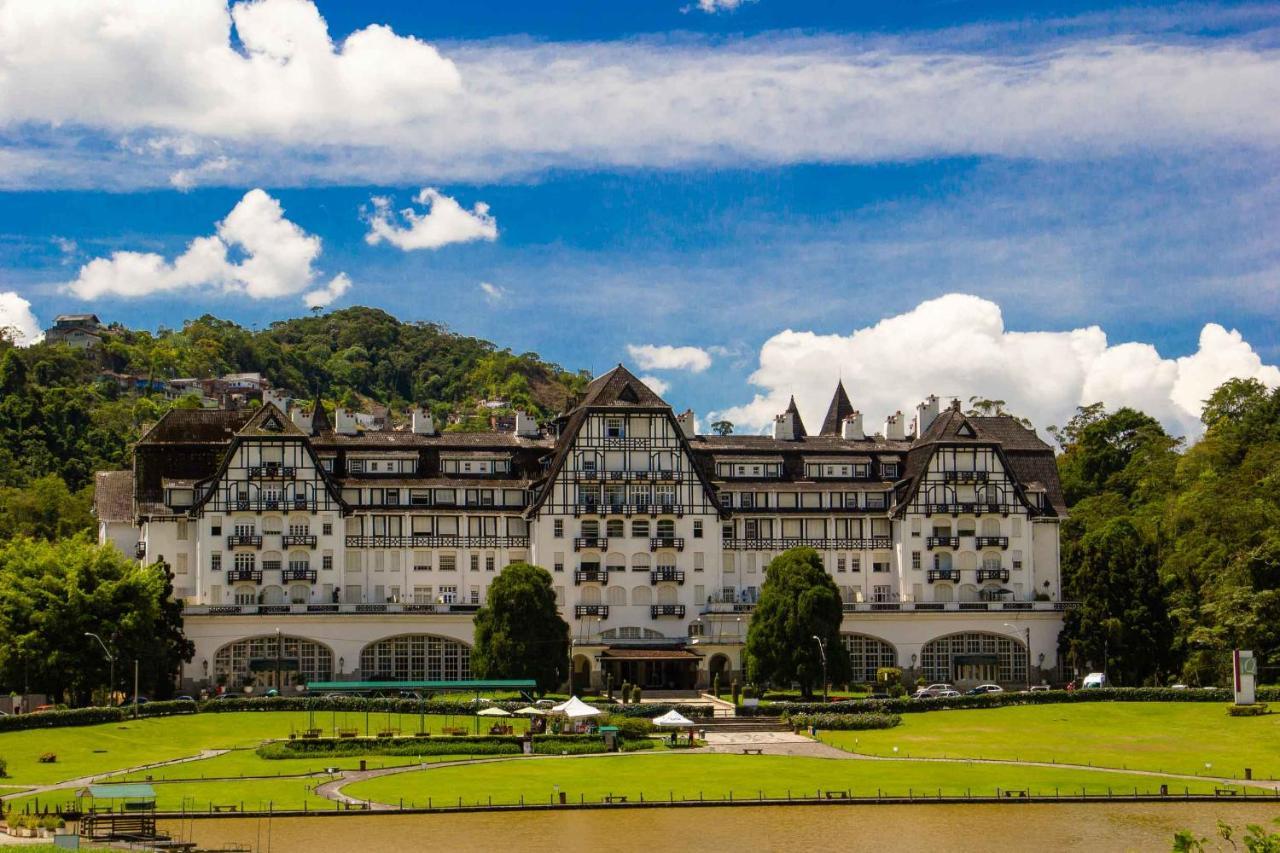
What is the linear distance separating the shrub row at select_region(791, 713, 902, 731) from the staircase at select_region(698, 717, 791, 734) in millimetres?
870

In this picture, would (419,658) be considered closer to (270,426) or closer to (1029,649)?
(270,426)

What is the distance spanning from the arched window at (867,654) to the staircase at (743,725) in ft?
68.4

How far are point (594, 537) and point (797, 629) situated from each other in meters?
18.4

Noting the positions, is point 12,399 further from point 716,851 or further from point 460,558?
point 716,851

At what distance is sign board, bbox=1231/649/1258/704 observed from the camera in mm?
93312

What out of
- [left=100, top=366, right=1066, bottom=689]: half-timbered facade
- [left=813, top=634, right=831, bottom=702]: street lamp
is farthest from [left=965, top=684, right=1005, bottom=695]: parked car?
[left=813, top=634, right=831, bottom=702]: street lamp

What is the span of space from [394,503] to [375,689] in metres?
17.0

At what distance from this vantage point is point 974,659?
113062 millimetres

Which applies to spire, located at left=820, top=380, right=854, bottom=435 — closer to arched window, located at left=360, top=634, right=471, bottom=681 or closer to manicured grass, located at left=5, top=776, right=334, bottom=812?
arched window, located at left=360, top=634, right=471, bottom=681

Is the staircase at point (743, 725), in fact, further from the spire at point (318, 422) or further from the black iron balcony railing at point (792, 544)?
the spire at point (318, 422)

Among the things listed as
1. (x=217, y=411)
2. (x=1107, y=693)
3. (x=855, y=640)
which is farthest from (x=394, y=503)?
(x=1107, y=693)

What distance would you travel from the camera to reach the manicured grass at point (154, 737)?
7712 centimetres

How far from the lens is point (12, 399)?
172250mm

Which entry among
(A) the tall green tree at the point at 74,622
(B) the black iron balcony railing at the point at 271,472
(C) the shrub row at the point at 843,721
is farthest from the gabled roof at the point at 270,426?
(C) the shrub row at the point at 843,721
